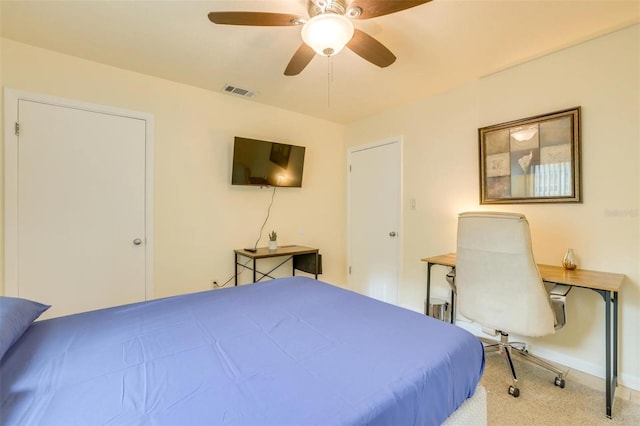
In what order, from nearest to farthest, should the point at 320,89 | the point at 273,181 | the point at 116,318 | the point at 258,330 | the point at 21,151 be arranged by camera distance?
the point at 258,330 → the point at 116,318 → the point at 21,151 → the point at 320,89 → the point at 273,181

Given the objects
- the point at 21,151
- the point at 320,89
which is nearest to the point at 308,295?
the point at 320,89

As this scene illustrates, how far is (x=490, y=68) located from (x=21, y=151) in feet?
12.8

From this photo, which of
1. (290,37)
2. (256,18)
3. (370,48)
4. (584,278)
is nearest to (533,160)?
(584,278)

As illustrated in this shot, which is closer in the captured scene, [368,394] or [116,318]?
[368,394]

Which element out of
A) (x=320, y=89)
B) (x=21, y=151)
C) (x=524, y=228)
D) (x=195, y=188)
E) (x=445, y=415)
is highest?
(x=320, y=89)

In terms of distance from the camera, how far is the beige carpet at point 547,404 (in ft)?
5.46

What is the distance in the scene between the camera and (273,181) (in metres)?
3.35

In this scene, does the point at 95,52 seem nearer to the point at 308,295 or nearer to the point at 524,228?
the point at 308,295

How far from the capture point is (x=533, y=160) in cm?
237

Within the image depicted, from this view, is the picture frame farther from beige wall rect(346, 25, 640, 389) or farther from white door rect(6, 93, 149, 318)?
white door rect(6, 93, 149, 318)

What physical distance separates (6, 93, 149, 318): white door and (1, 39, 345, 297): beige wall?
0.50 feet

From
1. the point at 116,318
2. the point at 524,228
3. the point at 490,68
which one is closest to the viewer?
the point at 116,318

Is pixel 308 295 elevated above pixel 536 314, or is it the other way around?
pixel 308 295

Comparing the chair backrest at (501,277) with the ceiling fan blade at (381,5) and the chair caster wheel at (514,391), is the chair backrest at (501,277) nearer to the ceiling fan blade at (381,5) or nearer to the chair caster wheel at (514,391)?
the chair caster wheel at (514,391)
